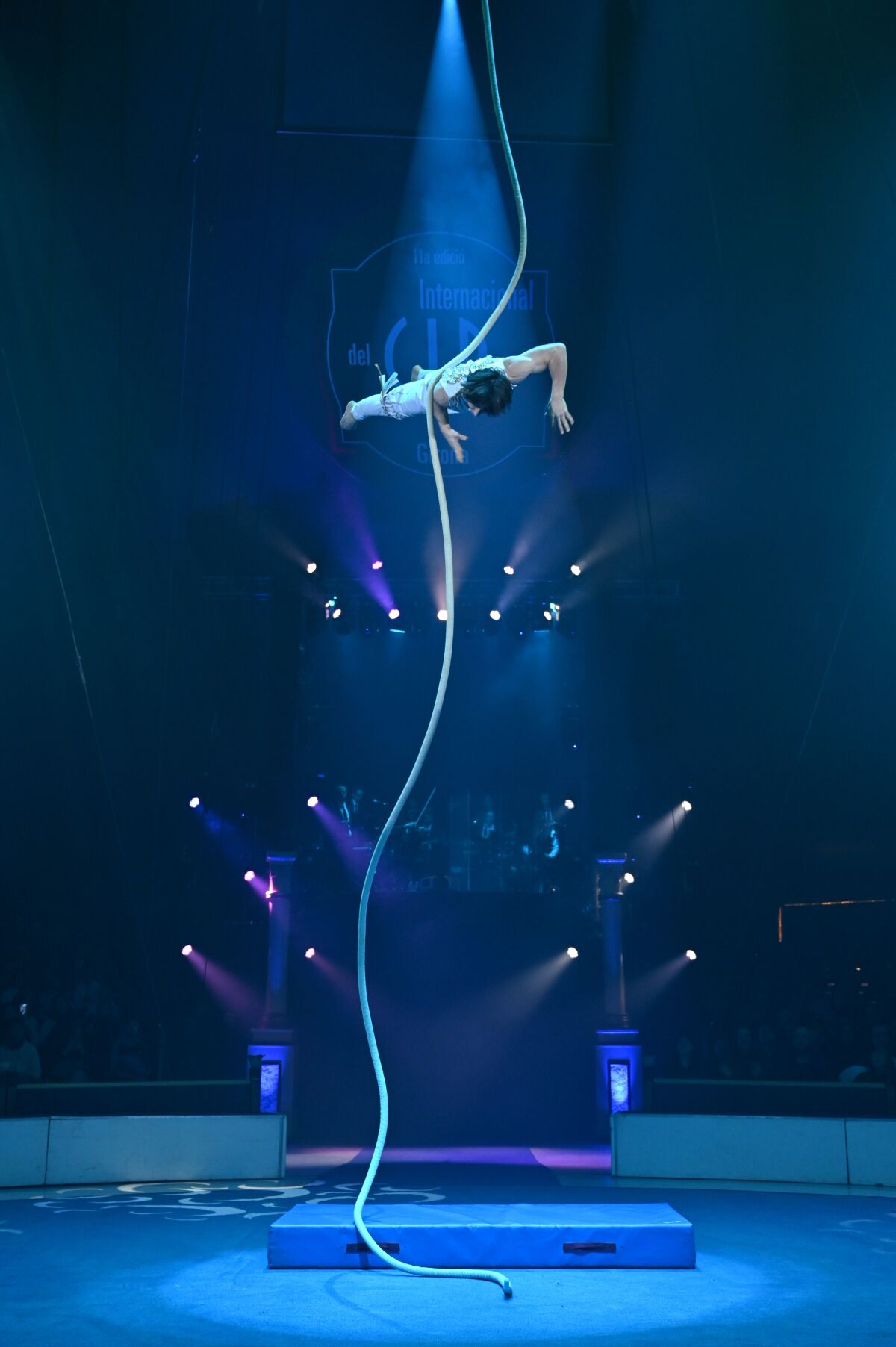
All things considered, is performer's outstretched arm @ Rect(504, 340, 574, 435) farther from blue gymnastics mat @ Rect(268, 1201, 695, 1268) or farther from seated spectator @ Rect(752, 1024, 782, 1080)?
seated spectator @ Rect(752, 1024, 782, 1080)

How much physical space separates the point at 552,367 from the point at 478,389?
0.49 m

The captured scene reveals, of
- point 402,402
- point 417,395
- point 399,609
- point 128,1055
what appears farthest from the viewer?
point 399,609

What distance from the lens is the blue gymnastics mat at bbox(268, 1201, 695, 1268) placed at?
20.0 feet

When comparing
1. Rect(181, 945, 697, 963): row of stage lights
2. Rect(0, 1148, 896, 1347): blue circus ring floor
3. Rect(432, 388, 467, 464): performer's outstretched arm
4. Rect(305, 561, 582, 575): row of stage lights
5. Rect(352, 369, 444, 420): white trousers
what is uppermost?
Rect(305, 561, 582, 575): row of stage lights

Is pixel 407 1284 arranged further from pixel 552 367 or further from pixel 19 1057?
pixel 19 1057

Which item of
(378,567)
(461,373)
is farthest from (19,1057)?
(461,373)

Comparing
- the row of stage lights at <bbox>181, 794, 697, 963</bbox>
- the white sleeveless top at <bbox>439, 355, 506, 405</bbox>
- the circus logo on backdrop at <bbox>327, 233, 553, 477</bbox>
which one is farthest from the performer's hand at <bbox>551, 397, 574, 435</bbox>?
the row of stage lights at <bbox>181, 794, 697, 963</bbox>

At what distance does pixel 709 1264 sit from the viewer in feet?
20.9

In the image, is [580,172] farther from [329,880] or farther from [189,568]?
[329,880]

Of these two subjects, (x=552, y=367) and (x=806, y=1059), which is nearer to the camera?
(x=552, y=367)

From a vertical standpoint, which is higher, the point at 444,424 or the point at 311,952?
the point at 444,424

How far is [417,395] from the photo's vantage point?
5.59 m

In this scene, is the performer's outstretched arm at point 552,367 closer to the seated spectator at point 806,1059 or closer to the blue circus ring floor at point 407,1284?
the blue circus ring floor at point 407,1284

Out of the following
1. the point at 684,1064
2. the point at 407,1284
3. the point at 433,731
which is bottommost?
the point at 407,1284
